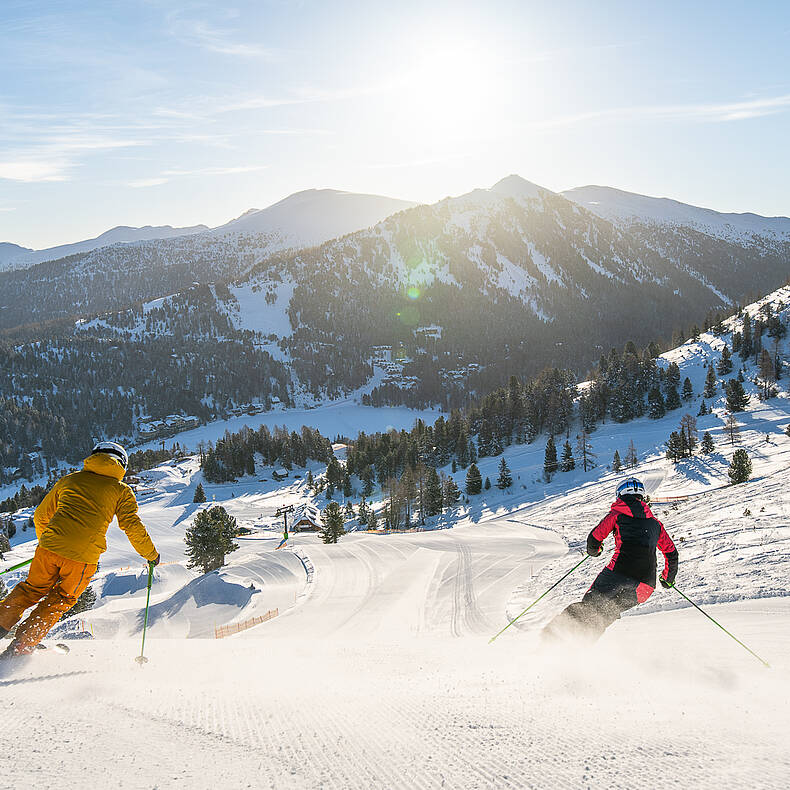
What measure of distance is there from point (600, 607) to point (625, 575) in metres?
0.58

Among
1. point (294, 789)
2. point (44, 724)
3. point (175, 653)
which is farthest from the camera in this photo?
point (175, 653)

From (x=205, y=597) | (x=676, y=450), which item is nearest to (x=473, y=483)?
(x=676, y=450)

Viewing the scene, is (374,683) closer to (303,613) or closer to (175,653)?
(175,653)

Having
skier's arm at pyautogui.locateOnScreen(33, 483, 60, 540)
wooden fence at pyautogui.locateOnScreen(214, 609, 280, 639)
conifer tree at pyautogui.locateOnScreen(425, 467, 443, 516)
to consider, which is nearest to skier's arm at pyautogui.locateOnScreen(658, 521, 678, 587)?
skier's arm at pyautogui.locateOnScreen(33, 483, 60, 540)

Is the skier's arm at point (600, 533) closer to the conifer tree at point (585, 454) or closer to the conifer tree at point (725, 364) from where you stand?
the conifer tree at point (585, 454)

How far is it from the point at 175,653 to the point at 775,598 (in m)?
10.4

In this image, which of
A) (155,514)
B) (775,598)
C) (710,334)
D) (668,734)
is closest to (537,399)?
(710,334)

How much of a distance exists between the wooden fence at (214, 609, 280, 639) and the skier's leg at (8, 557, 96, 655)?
1600cm

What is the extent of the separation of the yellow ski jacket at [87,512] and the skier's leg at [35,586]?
0.47 ft

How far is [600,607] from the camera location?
22.5ft

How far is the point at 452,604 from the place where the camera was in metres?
18.4

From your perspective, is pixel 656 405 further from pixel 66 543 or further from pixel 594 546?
pixel 66 543

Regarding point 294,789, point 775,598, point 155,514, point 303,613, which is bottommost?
point 155,514

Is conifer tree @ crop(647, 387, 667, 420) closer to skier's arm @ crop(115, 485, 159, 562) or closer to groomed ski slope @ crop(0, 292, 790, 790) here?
groomed ski slope @ crop(0, 292, 790, 790)
